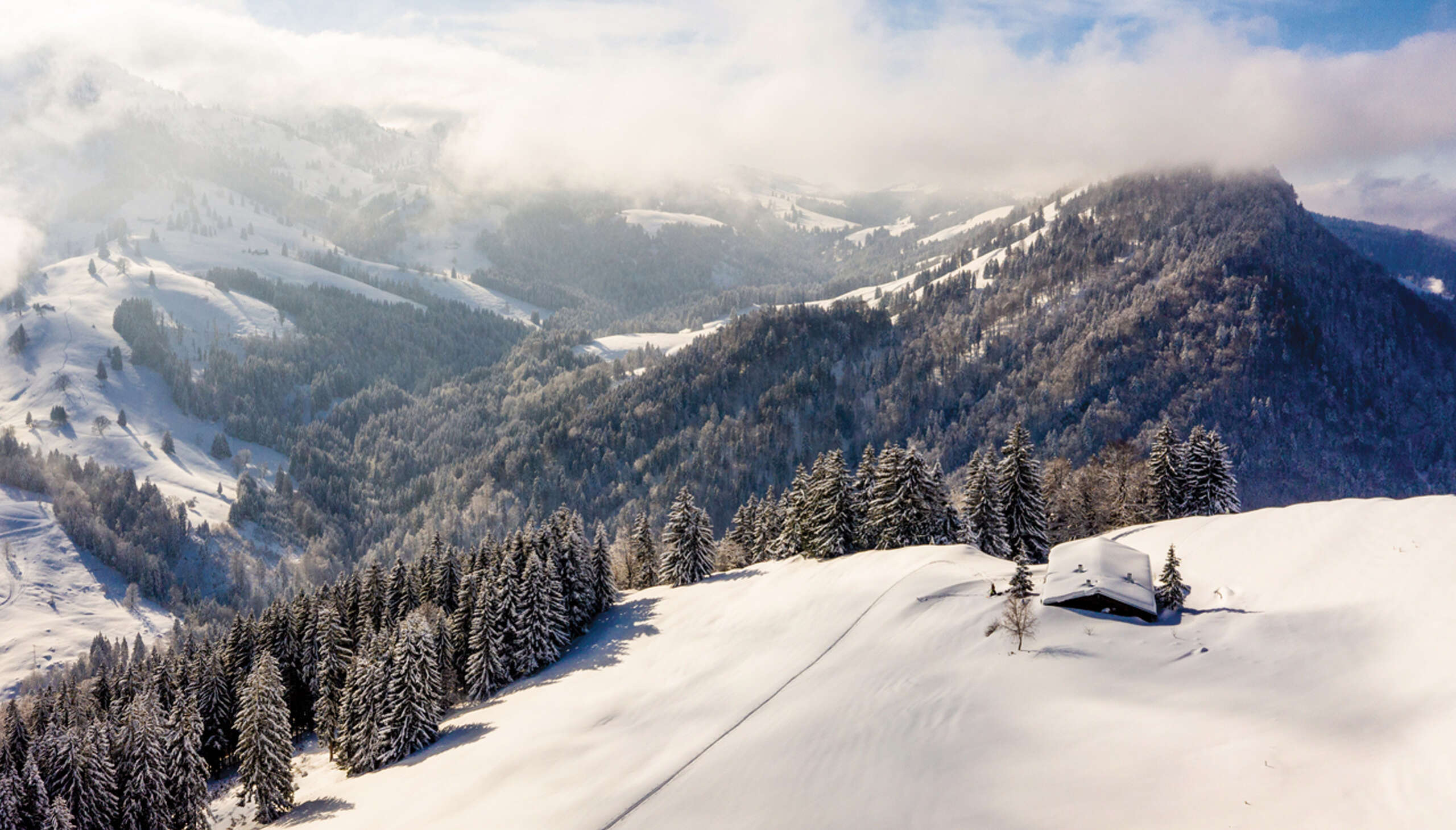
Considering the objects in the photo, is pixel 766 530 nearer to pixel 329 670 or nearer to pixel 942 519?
pixel 942 519

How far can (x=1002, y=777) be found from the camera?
2712 cm

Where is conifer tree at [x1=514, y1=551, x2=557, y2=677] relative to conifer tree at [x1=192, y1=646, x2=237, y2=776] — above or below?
above

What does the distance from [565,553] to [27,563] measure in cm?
18600

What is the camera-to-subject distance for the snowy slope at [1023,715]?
933 inches

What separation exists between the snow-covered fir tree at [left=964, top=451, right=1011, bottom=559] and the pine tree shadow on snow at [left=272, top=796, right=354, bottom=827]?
52.8 meters

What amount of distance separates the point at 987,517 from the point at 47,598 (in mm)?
215600

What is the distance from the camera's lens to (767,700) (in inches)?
1636

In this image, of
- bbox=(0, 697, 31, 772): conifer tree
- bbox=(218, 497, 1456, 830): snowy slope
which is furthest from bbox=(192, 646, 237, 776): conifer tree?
bbox=(218, 497, 1456, 830): snowy slope

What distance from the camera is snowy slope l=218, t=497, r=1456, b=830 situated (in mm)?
23703

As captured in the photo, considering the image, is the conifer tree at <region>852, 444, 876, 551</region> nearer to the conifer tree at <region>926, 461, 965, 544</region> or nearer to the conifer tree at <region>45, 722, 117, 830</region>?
the conifer tree at <region>926, 461, 965, 544</region>

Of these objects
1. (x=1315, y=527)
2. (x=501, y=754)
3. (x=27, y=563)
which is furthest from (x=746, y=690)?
(x=27, y=563)

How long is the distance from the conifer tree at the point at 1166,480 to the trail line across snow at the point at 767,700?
29.7 m

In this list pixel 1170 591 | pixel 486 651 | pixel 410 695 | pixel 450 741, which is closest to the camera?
pixel 1170 591

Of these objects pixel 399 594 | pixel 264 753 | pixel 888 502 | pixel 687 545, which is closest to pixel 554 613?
pixel 687 545
